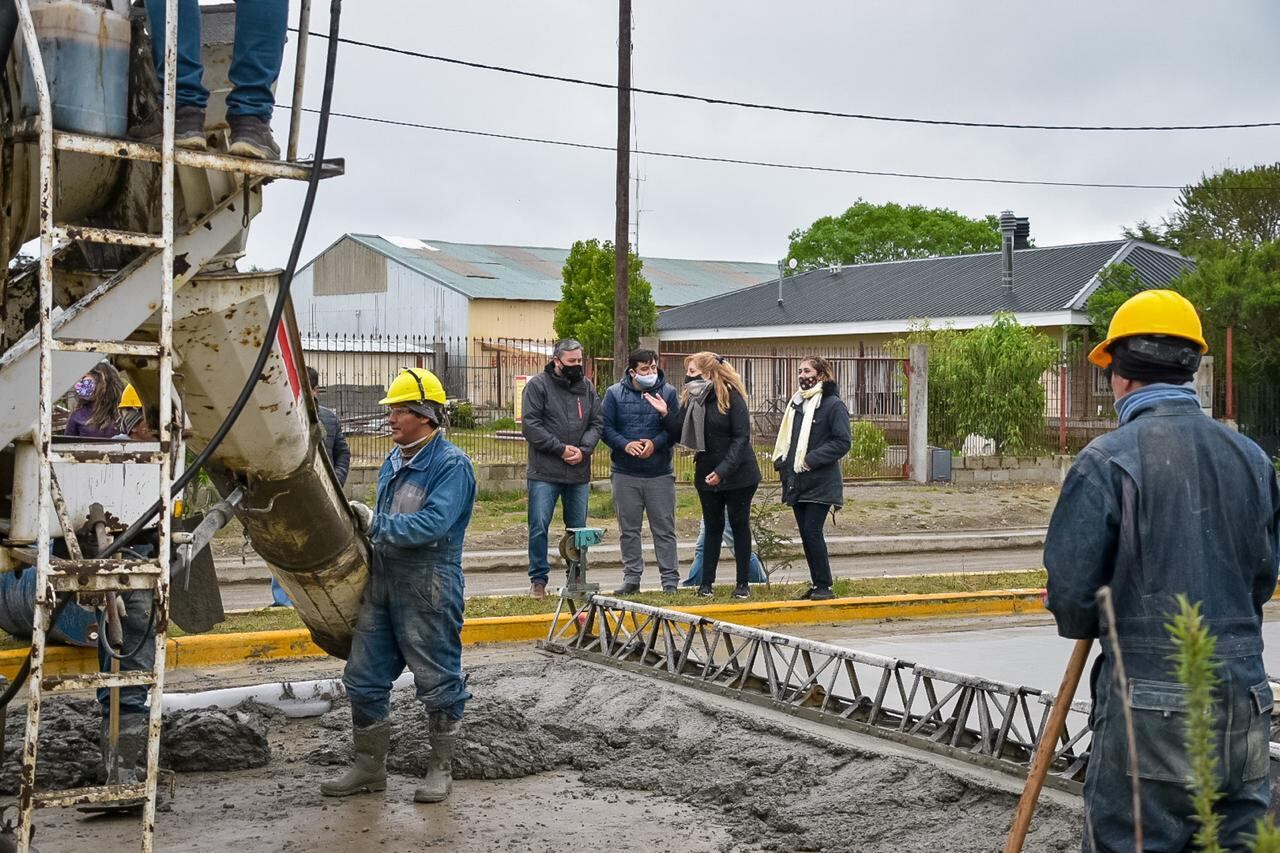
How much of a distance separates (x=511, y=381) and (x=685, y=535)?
27.7 ft

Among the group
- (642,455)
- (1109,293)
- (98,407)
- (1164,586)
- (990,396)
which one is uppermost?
(1109,293)

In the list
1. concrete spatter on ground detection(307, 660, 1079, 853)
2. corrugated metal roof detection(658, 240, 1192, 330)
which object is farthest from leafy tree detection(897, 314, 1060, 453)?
concrete spatter on ground detection(307, 660, 1079, 853)

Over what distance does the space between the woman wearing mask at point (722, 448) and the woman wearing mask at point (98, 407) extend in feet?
16.5

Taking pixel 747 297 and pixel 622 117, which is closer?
pixel 622 117

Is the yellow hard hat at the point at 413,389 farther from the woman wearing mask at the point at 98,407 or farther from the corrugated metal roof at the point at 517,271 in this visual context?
the corrugated metal roof at the point at 517,271

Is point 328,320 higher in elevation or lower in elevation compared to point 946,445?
higher

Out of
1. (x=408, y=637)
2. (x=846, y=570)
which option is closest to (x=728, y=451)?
(x=846, y=570)

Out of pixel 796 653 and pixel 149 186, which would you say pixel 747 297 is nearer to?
pixel 796 653

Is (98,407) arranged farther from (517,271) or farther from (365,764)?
(517,271)

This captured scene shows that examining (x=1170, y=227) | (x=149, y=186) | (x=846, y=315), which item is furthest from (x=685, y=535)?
(x=1170, y=227)

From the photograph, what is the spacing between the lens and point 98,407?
735 cm

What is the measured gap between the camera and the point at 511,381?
25281 millimetres

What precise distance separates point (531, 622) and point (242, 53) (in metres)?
6.19

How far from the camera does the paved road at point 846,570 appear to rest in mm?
12899
